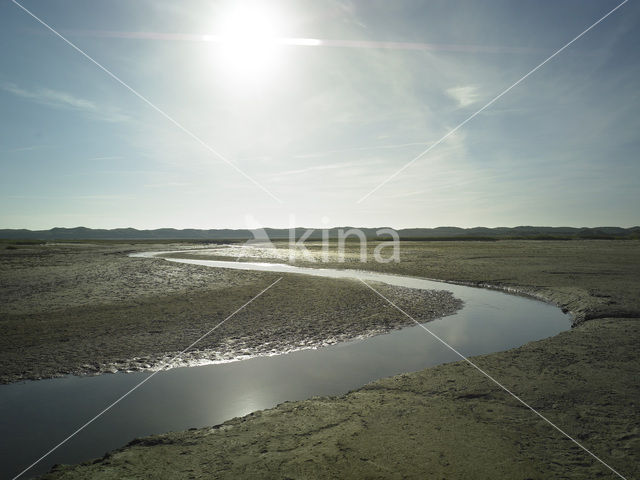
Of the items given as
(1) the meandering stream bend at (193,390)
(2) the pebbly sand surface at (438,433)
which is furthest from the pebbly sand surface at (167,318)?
(2) the pebbly sand surface at (438,433)

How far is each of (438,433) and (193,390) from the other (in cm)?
473

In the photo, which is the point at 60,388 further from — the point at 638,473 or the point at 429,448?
the point at 638,473

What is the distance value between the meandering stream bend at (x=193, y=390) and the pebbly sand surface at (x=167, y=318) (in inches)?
27.1

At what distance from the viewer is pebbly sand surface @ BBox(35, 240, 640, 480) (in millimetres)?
4156

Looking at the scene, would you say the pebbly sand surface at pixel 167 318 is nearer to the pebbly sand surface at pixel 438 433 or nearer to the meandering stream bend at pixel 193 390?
the meandering stream bend at pixel 193 390

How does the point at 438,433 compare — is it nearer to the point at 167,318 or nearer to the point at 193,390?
the point at 193,390

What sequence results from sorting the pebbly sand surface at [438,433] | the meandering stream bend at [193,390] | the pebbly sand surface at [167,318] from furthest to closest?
1. the pebbly sand surface at [167,318]
2. the meandering stream bend at [193,390]
3. the pebbly sand surface at [438,433]

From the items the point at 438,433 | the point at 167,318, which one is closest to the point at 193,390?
the point at 438,433

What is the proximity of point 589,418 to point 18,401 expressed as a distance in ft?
32.9

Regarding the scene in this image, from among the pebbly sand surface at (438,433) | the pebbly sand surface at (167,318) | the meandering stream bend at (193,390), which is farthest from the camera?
the pebbly sand surface at (167,318)

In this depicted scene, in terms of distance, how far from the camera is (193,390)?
6.85 m

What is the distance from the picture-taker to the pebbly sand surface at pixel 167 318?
8562 millimetres

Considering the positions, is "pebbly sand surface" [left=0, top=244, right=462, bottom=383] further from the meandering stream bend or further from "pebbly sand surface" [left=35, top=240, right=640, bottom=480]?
"pebbly sand surface" [left=35, top=240, right=640, bottom=480]

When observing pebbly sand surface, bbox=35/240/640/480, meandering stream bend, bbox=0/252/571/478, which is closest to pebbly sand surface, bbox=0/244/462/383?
meandering stream bend, bbox=0/252/571/478
